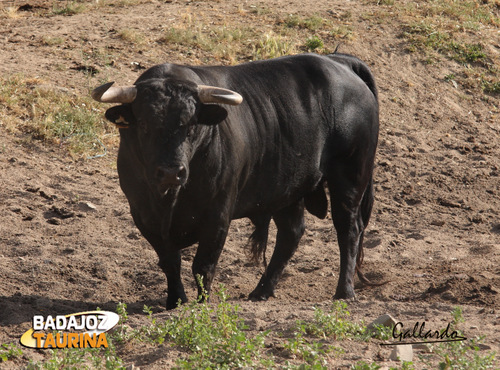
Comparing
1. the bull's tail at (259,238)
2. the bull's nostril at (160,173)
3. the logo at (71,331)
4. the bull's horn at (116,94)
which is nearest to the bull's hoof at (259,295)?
the bull's tail at (259,238)

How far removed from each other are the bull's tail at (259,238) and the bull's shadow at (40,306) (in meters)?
1.07

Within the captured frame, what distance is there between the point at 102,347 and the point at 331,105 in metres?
3.08

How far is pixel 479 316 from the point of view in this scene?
18.1 ft

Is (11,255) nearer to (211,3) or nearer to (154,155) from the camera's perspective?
(154,155)

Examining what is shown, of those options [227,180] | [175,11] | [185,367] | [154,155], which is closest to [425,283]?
[227,180]

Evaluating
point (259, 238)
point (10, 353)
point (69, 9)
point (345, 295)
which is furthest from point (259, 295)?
point (69, 9)

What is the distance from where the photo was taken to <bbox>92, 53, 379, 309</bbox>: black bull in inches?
213

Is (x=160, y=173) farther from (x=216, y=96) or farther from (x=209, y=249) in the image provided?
(x=209, y=249)

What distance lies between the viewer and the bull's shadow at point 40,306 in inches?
219

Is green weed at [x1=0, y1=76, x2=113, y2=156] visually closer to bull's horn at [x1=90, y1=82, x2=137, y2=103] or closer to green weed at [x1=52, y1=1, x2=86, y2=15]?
green weed at [x1=52, y1=1, x2=86, y2=15]

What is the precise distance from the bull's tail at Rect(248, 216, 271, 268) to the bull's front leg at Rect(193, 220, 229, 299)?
3.65 ft

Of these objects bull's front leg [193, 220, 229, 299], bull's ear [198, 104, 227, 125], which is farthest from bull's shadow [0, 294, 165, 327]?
bull's ear [198, 104, 227, 125]

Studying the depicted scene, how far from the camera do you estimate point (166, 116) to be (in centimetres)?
532

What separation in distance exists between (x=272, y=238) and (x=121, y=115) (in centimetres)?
316
